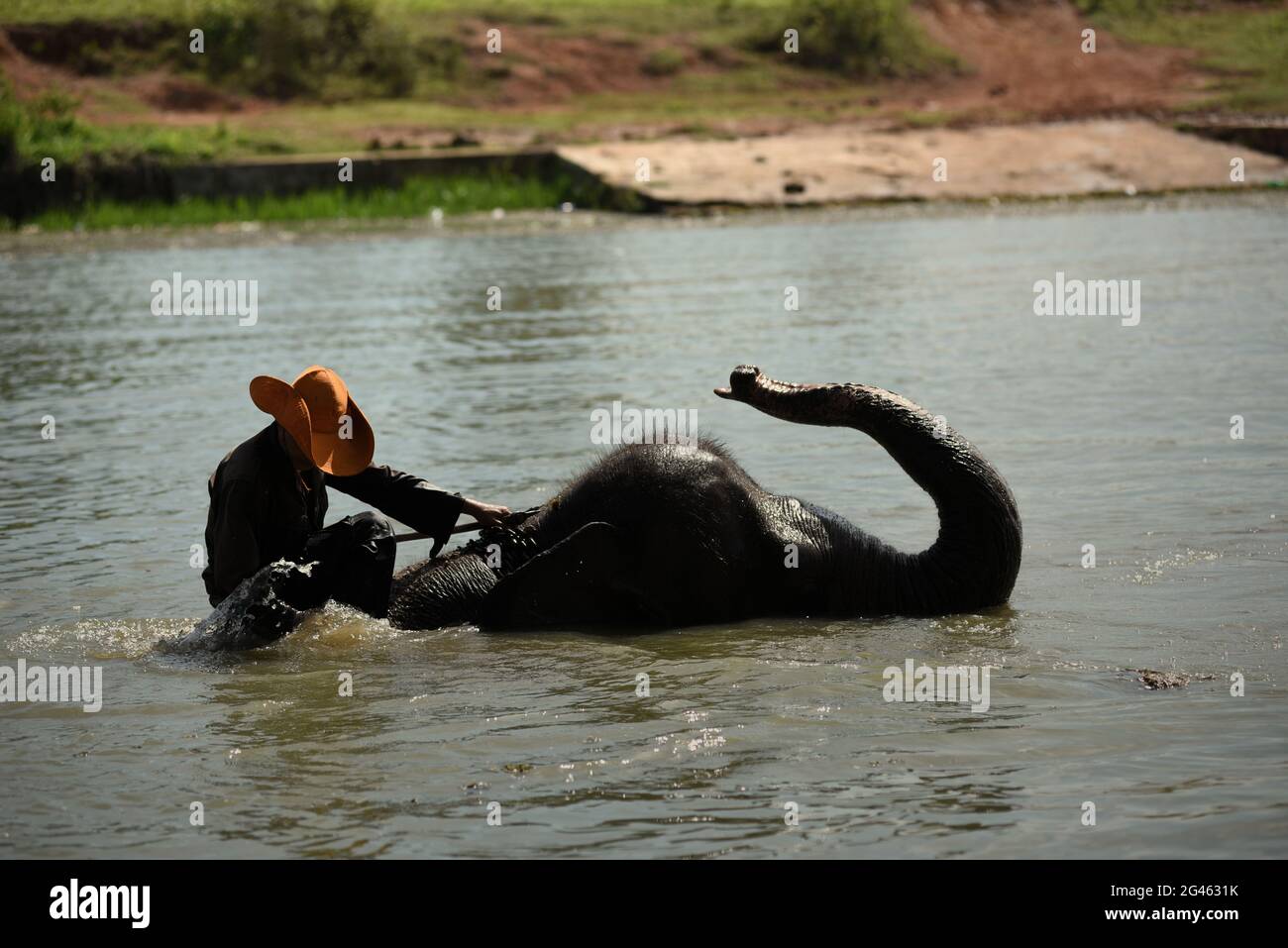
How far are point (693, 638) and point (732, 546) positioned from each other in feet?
1.28

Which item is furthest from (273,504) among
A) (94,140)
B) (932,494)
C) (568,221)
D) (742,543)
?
(94,140)

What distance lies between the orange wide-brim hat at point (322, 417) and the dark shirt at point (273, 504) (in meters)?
0.17

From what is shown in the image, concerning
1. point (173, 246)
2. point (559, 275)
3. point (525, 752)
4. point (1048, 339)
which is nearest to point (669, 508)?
point (525, 752)

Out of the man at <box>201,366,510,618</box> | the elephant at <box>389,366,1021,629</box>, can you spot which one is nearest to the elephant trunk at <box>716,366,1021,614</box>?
the elephant at <box>389,366,1021,629</box>

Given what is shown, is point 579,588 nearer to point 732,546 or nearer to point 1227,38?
point 732,546

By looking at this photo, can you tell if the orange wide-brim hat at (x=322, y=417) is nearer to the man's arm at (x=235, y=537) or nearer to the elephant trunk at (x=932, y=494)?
the man's arm at (x=235, y=537)

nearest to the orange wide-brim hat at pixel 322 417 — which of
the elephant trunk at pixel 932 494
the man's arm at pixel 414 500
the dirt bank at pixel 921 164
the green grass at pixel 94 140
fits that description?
the man's arm at pixel 414 500

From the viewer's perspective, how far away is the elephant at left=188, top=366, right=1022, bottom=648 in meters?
6.62

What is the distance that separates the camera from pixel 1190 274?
61.4 ft

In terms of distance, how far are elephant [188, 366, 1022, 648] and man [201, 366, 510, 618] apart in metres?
0.14

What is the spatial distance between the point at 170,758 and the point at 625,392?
24.7 ft

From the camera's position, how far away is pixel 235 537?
671 cm

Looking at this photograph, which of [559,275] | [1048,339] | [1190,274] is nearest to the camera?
[1048,339]
